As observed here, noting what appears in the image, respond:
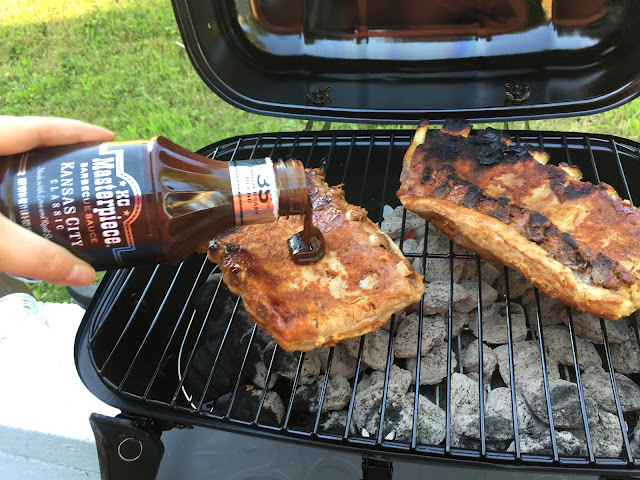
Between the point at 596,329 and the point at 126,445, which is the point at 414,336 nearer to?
the point at 596,329

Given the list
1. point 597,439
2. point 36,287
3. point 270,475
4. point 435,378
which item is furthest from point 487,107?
point 36,287

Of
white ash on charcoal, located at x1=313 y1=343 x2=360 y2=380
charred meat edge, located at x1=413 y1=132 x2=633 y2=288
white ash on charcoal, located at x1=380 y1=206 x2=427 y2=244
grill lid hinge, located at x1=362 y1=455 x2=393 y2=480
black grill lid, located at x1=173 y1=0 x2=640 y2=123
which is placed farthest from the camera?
white ash on charcoal, located at x1=380 y1=206 x2=427 y2=244


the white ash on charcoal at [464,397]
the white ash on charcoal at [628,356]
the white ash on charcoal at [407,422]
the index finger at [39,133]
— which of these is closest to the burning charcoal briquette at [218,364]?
the white ash on charcoal at [407,422]

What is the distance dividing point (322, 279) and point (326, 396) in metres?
0.43

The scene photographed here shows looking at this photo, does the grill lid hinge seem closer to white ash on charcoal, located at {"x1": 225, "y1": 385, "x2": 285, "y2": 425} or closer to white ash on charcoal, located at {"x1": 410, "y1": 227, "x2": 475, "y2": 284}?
white ash on charcoal, located at {"x1": 225, "y1": 385, "x2": 285, "y2": 425}

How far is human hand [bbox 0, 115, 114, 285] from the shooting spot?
1416 millimetres

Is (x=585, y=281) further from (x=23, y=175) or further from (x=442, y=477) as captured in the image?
(x=23, y=175)

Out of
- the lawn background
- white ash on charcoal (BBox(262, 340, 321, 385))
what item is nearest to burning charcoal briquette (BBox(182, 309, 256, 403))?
white ash on charcoal (BBox(262, 340, 321, 385))

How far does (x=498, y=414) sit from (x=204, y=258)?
1339mm

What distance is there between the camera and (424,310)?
7.23ft

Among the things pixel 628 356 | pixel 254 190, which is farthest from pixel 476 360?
pixel 254 190

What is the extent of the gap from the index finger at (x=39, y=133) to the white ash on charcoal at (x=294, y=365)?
0.98 metres

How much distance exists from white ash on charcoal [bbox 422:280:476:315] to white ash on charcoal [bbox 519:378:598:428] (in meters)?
0.38

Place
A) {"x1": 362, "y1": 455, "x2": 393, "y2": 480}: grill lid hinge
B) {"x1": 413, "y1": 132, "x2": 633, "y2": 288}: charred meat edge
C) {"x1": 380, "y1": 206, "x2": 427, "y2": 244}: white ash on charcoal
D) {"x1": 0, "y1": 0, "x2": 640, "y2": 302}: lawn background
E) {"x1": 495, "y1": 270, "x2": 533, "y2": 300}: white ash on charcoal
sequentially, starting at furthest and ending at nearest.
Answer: {"x1": 0, "y1": 0, "x2": 640, "y2": 302}: lawn background → {"x1": 380, "y1": 206, "x2": 427, "y2": 244}: white ash on charcoal → {"x1": 495, "y1": 270, "x2": 533, "y2": 300}: white ash on charcoal → {"x1": 413, "y1": 132, "x2": 633, "y2": 288}: charred meat edge → {"x1": 362, "y1": 455, "x2": 393, "y2": 480}: grill lid hinge
